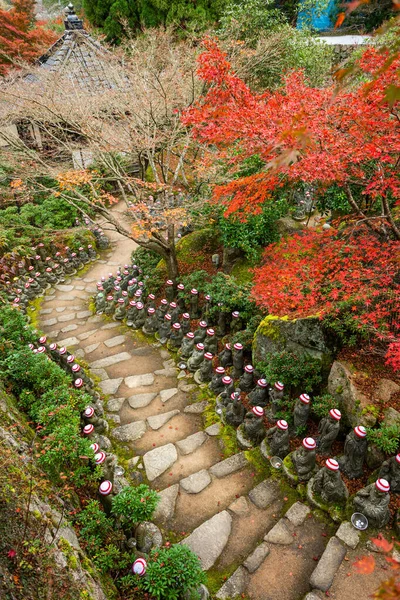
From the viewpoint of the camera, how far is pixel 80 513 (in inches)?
148

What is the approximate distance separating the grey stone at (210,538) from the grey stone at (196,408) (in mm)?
2044

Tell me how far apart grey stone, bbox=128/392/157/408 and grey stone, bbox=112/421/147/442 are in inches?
19.1

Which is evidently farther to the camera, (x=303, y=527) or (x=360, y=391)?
(x=360, y=391)

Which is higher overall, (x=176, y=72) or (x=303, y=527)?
(x=176, y=72)

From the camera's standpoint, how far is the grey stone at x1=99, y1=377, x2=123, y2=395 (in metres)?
7.10

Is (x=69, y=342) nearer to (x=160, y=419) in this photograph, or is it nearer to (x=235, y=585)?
(x=160, y=419)

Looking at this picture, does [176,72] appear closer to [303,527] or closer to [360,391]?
[360,391]

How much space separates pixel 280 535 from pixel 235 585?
2.54ft

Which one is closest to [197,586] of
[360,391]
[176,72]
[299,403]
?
[299,403]

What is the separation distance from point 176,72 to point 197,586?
11513mm

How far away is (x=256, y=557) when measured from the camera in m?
4.04

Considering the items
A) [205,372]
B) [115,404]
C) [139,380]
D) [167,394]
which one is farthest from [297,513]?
[139,380]

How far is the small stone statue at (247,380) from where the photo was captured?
642 centimetres

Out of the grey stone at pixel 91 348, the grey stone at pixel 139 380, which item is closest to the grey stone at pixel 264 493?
the grey stone at pixel 139 380
